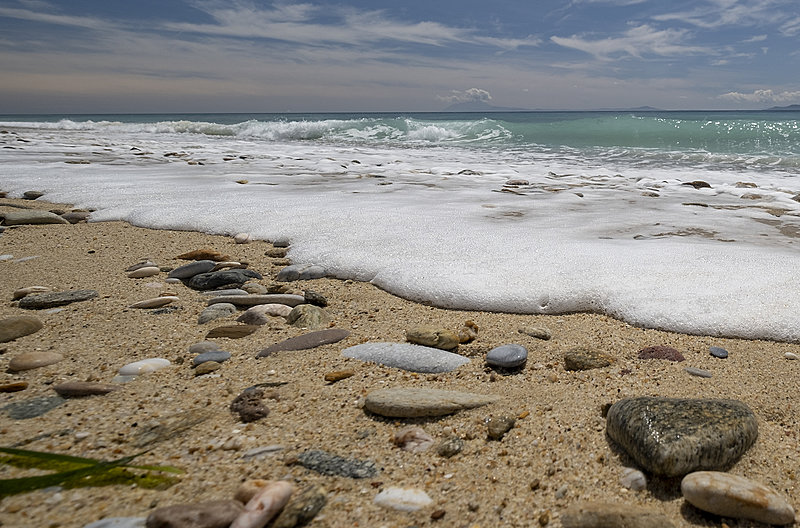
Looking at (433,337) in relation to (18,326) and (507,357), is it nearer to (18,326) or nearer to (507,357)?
(507,357)

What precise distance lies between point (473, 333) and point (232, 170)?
16.3ft

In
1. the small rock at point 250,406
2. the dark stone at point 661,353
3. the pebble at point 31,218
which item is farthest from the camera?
the pebble at point 31,218

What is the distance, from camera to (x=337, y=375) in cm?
140

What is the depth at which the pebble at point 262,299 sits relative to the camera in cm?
196

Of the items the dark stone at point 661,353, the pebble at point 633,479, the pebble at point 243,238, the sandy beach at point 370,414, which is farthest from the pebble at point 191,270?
the pebble at point 633,479

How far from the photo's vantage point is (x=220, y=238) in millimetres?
3021

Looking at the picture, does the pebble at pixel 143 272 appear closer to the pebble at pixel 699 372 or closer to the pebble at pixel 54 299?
the pebble at pixel 54 299

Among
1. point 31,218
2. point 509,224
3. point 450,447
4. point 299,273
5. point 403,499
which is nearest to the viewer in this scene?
point 403,499

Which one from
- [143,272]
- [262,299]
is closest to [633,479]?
[262,299]

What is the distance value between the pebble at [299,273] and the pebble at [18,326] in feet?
2.97

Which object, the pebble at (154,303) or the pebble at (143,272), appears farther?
the pebble at (143,272)

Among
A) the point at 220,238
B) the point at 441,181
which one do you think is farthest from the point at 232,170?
the point at 220,238

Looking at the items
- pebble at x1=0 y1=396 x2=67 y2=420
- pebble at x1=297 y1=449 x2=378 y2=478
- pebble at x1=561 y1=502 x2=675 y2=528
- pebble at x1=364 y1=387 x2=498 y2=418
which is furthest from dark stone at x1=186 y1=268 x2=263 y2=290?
pebble at x1=561 y1=502 x2=675 y2=528

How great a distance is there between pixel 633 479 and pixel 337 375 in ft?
2.46
